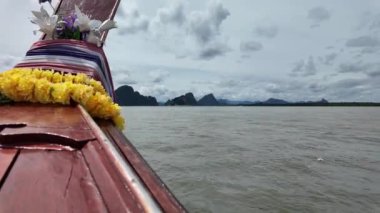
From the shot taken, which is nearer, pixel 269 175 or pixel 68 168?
pixel 68 168

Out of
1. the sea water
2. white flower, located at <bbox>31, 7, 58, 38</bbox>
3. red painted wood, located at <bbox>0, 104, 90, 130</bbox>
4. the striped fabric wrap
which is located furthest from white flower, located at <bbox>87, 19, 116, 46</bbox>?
the sea water

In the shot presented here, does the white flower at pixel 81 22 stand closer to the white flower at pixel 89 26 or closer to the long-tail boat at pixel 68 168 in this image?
the white flower at pixel 89 26

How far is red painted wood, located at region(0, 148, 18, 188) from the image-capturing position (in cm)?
107

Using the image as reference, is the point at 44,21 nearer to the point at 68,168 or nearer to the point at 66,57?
the point at 66,57

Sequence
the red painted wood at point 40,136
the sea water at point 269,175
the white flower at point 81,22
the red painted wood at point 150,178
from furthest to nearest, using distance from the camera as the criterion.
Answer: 1. the sea water at point 269,175
2. the white flower at point 81,22
3. the red painted wood at point 40,136
4. the red painted wood at point 150,178

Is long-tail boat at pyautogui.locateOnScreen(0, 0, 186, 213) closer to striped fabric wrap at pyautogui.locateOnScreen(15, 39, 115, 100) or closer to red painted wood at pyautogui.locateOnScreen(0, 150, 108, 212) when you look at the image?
red painted wood at pyautogui.locateOnScreen(0, 150, 108, 212)

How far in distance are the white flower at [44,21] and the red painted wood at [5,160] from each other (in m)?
2.55

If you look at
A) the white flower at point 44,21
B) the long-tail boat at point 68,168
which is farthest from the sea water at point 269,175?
the long-tail boat at point 68,168

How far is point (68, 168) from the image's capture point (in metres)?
1.16

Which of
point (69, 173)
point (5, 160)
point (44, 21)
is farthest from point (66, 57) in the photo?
point (69, 173)

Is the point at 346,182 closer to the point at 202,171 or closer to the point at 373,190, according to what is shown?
the point at 373,190

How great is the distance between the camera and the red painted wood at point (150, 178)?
1020mm

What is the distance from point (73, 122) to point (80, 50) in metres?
1.94

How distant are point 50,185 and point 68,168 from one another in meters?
0.13
